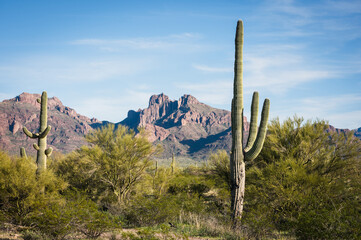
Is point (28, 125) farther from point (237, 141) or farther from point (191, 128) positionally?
point (237, 141)

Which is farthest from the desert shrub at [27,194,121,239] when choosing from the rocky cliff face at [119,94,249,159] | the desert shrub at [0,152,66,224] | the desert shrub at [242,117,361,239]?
the rocky cliff face at [119,94,249,159]

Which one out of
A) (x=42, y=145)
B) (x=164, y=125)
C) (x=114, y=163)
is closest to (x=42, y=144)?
(x=42, y=145)

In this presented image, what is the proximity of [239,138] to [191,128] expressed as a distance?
147357mm

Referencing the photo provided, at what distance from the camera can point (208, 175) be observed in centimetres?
1705

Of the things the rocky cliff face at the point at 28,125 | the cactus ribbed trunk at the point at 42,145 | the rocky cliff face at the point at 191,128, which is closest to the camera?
the cactus ribbed trunk at the point at 42,145

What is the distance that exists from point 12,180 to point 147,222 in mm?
4872

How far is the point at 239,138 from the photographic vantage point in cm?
1074

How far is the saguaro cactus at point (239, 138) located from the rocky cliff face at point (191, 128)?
101 m

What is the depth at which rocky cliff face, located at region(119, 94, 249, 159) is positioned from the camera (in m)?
127

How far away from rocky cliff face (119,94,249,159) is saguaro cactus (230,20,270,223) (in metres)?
101

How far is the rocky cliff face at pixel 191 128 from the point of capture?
127125 mm

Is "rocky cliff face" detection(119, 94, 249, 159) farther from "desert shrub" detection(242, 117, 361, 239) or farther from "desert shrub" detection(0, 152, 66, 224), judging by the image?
"desert shrub" detection(0, 152, 66, 224)

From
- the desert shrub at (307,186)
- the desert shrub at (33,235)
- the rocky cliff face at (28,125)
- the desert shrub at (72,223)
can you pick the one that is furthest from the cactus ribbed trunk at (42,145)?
the rocky cliff face at (28,125)

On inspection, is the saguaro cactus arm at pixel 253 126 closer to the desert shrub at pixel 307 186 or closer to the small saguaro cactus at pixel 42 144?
the desert shrub at pixel 307 186
